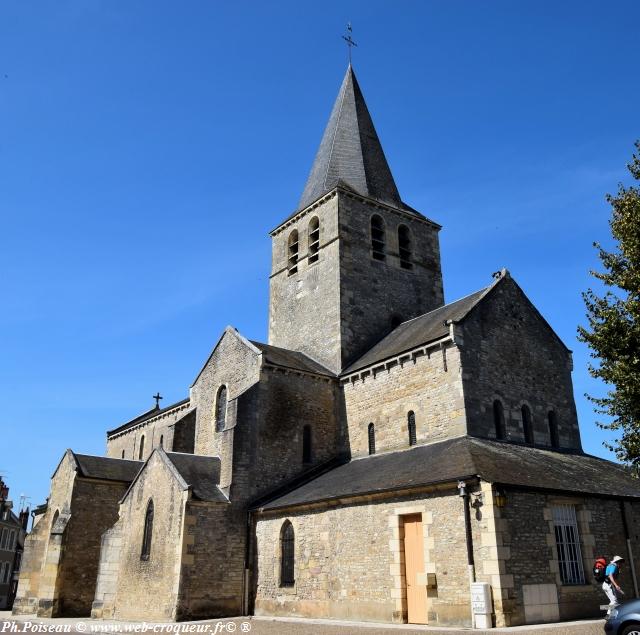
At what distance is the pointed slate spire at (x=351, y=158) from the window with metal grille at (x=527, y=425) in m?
12.7

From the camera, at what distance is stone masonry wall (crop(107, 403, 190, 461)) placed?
28753 mm

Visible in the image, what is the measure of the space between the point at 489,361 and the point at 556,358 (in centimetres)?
391

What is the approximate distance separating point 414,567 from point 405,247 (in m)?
16.8

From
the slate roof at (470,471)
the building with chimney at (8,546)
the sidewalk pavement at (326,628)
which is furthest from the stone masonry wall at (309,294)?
the building with chimney at (8,546)

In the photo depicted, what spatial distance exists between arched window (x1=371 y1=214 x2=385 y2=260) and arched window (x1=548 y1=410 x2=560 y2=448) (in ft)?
33.9

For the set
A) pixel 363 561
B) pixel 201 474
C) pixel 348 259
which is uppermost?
pixel 348 259

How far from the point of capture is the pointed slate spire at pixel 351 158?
29.5 m

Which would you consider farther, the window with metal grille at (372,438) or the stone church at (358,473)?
the window with metal grille at (372,438)

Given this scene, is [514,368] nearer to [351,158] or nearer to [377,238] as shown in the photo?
[377,238]

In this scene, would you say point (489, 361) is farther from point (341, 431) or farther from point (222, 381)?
point (222, 381)

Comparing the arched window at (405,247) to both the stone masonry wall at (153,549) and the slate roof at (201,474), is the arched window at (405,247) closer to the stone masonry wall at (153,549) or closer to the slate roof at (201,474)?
the slate roof at (201,474)

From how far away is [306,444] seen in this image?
23016mm

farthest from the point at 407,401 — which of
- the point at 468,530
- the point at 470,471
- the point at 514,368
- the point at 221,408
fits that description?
the point at 221,408

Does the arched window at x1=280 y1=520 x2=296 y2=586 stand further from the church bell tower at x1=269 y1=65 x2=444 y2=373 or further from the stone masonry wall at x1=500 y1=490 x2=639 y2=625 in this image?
the stone masonry wall at x1=500 y1=490 x2=639 y2=625
